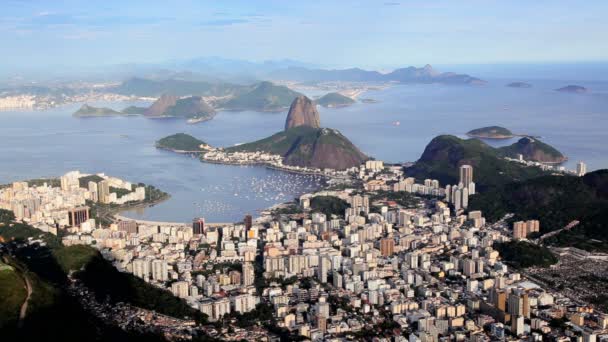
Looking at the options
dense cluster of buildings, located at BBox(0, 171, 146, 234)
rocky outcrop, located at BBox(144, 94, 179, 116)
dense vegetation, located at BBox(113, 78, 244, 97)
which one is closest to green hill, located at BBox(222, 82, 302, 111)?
rocky outcrop, located at BBox(144, 94, 179, 116)

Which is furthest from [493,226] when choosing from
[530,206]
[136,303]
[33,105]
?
[33,105]

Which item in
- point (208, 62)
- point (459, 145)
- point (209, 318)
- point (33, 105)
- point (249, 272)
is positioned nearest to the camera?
point (209, 318)

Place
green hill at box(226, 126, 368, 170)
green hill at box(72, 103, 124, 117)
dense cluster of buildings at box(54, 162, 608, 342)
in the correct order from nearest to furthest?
dense cluster of buildings at box(54, 162, 608, 342), green hill at box(226, 126, 368, 170), green hill at box(72, 103, 124, 117)

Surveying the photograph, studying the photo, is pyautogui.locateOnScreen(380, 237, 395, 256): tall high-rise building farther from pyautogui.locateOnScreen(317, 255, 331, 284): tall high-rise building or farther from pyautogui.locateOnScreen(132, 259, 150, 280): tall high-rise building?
pyautogui.locateOnScreen(132, 259, 150, 280): tall high-rise building

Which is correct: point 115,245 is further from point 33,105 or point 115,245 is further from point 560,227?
point 33,105

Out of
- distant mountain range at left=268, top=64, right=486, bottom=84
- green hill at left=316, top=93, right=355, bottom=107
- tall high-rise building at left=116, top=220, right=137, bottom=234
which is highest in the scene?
distant mountain range at left=268, top=64, right=486, bottom=84

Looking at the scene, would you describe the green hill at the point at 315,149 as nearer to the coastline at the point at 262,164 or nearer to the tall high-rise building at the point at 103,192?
the coastline at the point at 262,164
